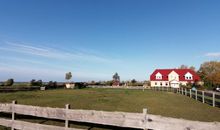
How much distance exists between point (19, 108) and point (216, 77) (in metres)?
80.4

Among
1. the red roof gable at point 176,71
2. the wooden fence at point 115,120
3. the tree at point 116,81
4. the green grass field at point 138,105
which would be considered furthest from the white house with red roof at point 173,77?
the wooden fence at point 115,120

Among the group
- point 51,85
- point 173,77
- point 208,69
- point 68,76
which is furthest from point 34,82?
point 208,69

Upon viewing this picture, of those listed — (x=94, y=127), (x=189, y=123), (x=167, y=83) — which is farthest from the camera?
(x=167, y=83)

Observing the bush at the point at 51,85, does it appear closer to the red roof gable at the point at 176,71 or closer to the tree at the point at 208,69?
the red roof gable at the point at 176,71

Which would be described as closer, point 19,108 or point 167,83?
point 19,108

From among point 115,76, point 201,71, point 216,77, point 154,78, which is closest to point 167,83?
point 154,78

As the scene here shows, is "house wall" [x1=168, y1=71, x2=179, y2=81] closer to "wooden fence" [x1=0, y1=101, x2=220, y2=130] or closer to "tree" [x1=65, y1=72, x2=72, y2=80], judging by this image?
"tree" [x1=65, y1=72, x2=72, y2=80]

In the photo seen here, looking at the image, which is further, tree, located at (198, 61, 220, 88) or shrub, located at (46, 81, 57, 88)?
tree, located at (198, 61, 220, 88)

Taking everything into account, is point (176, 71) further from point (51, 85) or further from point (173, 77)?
point (51, 85)

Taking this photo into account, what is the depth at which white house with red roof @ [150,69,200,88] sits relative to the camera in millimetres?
63562

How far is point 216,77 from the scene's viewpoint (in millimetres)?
73312

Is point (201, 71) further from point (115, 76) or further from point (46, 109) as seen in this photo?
point (46, 109)

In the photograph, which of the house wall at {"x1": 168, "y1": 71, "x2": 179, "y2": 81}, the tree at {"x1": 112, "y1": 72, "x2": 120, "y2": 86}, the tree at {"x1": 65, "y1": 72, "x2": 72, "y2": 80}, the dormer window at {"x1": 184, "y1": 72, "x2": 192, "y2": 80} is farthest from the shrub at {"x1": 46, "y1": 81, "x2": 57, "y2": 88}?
the dormer window at {"x1": 184, "y1": 72, "x2": 192, "y2": 80}

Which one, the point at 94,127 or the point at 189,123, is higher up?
the point at 189,123
